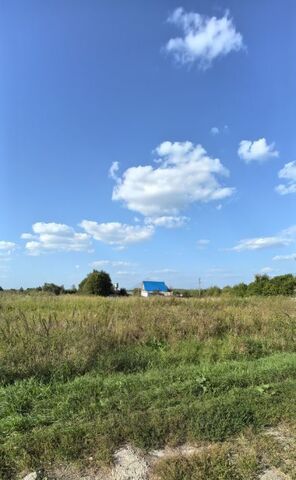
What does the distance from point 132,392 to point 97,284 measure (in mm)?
47186

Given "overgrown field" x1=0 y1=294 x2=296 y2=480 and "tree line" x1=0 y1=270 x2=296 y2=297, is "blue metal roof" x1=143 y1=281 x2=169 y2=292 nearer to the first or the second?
"tree line" x1=0 y1=270 x2=296 y2=297

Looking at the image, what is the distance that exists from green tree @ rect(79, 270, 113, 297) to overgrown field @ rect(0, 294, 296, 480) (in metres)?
42.1

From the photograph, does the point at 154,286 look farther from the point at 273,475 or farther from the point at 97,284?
the point at 273,475

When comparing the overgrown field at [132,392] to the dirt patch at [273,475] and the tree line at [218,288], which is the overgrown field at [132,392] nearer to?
the dirt patch at [273,475]

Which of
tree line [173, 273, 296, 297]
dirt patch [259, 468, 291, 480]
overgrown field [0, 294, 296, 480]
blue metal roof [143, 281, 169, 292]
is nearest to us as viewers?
dirt patch [259, 468, 291, 480]

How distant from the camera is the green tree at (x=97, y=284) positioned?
5209 cm

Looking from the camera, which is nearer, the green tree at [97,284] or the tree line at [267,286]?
the tree line at [267,286]

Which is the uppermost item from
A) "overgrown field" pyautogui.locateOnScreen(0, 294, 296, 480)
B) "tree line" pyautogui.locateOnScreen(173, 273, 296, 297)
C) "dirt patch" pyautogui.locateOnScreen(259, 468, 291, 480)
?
"tree line" pyautogui.locateOnScreen(173, 273, 296, 297)

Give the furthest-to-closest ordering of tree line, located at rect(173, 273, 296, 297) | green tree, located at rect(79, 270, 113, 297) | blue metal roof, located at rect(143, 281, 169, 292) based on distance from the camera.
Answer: blue metal roof, located at rect(143, 281, 169, 292), green tree, located at rect(79, 270, 113, 297), tree line, located at rect(173, 273, 296, 297)

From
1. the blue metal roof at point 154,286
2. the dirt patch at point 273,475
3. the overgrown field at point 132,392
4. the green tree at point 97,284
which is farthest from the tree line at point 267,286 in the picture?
the dirt patch at point 273,475

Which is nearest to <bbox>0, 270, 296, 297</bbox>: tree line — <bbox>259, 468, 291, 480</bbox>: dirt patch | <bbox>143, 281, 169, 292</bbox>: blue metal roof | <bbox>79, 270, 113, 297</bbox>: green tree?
<bbox>79, 270, 113, 297</bbox>: green tree

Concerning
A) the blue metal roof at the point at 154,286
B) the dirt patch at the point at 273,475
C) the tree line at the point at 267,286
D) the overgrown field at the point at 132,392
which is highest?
the blue metal roof at the point at 154,286

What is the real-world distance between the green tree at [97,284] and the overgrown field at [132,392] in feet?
138

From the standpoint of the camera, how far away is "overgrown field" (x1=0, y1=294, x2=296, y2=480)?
13.3 ft
